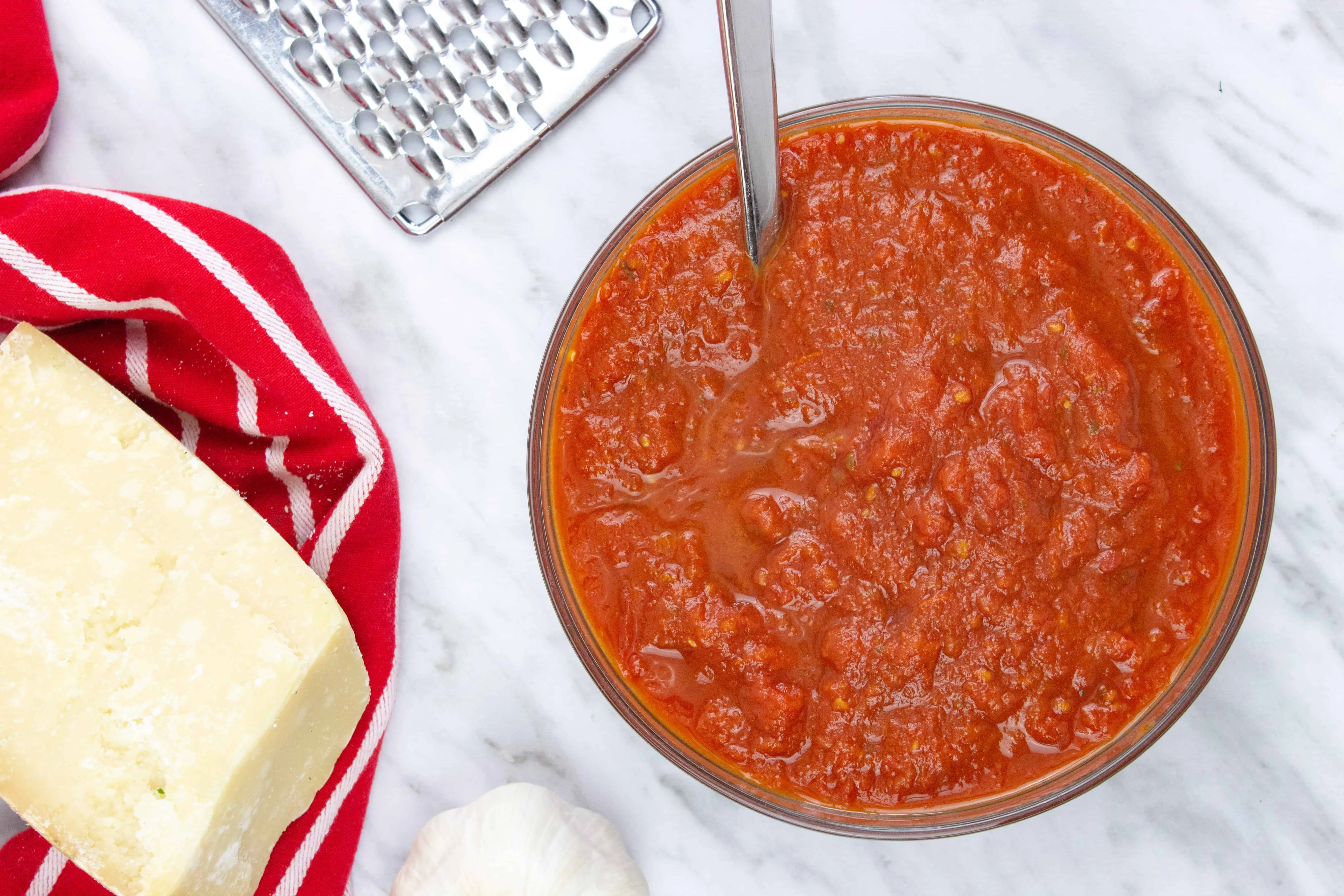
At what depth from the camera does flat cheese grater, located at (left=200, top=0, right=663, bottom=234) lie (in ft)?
5.99

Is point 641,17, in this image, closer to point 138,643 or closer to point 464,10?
point 464,10

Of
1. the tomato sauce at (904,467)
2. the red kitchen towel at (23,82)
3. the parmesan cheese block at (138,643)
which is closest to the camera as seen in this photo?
the tomato sauce at (904,467)

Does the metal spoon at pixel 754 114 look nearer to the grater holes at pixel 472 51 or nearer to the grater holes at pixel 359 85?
the grater holes at pixel 472 51

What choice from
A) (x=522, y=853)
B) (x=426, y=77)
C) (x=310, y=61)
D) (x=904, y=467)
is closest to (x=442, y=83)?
(x=426, y=77)

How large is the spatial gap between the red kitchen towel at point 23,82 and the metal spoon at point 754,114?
132 cm

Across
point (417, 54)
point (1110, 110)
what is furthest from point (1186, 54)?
point (417, 54)

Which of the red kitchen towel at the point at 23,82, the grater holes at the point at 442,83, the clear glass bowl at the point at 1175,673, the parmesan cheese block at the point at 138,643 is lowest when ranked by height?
the clear glass bowl at the point at 1175,673

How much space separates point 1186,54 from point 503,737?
5.76 ft

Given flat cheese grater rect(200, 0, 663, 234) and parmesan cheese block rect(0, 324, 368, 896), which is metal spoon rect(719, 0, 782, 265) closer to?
flat cheese grater rect(200, 0, 663, 234)

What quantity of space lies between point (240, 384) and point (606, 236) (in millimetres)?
701

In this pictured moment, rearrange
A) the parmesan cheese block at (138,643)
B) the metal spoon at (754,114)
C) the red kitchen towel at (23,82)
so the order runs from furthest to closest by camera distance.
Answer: the red kitchen towel at (23,82) → the parmesan cheese block at (138,643) → the metal spoon at (754,114)

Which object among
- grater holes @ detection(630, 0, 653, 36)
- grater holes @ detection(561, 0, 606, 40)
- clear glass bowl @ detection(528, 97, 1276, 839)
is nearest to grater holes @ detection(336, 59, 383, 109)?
grater holes @ detection(561, 0, 606, 40)

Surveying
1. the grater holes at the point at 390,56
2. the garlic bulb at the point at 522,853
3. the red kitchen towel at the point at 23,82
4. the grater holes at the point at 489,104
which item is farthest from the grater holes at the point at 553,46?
the garlic bulb at the point at 522,853

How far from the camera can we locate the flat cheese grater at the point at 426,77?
1826 millimetres
